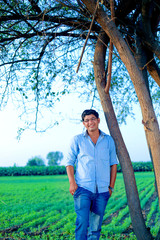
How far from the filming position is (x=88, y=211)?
3492mm

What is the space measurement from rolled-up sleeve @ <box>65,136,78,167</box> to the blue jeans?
1.29 ft

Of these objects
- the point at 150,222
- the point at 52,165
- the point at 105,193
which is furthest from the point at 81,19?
the point at 52,165

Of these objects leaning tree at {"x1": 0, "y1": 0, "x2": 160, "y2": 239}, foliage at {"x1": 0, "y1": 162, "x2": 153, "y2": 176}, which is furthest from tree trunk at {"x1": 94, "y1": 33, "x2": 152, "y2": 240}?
foliage at {"x1": 0, "y1": 162, "x2": 153, "y2": 176}

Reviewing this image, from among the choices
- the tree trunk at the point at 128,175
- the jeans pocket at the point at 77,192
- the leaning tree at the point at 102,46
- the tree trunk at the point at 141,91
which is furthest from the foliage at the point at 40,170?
the jeans pocket at the point at 77,192

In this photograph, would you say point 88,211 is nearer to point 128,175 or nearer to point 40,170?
point 128,175

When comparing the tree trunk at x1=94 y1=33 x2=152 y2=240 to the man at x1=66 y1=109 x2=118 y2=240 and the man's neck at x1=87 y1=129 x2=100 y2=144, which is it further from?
the man's neck at x1=87 y1=129 x2=100 y2=144

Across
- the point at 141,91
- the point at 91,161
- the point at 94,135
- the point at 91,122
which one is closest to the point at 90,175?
the point at 91,161

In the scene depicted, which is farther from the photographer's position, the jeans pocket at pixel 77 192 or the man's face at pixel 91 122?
the man's face at pixel 91 122

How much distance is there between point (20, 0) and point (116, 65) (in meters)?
3.92

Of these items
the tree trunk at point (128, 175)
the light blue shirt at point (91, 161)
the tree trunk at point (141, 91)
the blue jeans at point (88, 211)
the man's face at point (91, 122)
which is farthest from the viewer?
the tree trunk at point (128, 175)

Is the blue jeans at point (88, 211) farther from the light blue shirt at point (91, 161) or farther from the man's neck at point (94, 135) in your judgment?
the man's neck at point (94, 135)

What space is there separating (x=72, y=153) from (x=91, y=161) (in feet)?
0.99

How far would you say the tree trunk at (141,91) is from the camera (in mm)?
4055

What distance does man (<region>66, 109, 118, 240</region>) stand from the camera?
3480mm
